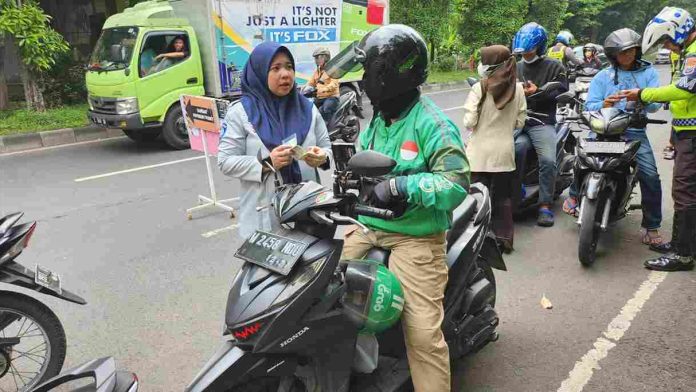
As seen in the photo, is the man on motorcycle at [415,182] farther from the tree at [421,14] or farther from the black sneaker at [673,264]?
the tree at [421,14]

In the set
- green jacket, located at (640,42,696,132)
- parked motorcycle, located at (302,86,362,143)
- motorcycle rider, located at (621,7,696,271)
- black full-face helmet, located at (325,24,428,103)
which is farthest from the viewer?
parked motorcycle, located at (302,86,362,143)

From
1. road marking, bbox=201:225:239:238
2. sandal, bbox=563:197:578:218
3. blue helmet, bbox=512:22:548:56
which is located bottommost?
road marking, bbox=201:225:239:238

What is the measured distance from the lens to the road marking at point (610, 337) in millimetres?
2828

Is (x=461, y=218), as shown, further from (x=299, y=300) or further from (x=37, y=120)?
(x=37, y=120)

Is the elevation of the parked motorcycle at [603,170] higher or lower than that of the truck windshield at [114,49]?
lower

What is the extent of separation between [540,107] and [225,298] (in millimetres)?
3302

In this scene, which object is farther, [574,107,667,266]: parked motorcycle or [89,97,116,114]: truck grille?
[89,97,116,114]: truck grille

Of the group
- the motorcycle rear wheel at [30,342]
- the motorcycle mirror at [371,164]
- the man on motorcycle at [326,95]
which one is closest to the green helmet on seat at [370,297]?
the motorcycle mirror at [371,164]

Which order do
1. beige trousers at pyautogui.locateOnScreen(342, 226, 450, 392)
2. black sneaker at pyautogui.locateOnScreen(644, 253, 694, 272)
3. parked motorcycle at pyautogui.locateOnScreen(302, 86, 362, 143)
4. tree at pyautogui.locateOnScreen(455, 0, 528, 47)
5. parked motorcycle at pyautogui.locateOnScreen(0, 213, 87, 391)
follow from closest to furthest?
Result: beige trousers at pyautogui.locateOnScreen(342, 226, 450, 392) < parked motorcycle at pyautogui.locateOnScreen(0, 213, 87, 391) < black sneaker at pyautogui.locateOnScreen(644, 253, 694, 272) < parked motorcycle at pyautogui.locateOnScreen(302, 86, 362, 143) < tree at pyautogui.locateOnScreen(455, 0, 528, 47)

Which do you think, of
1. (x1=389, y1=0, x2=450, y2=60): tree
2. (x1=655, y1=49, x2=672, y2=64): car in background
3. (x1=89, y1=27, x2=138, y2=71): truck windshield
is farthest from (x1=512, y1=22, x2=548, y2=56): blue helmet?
(x1=389, y1=0, x2=450, y2=60): tree

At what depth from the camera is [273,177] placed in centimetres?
278

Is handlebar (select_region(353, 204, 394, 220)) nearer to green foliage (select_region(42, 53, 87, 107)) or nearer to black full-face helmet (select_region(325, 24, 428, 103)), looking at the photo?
black full-face helmet (select_region(325, 24, 428, 103))

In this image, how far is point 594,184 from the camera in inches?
163

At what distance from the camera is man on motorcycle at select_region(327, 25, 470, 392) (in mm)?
2035
